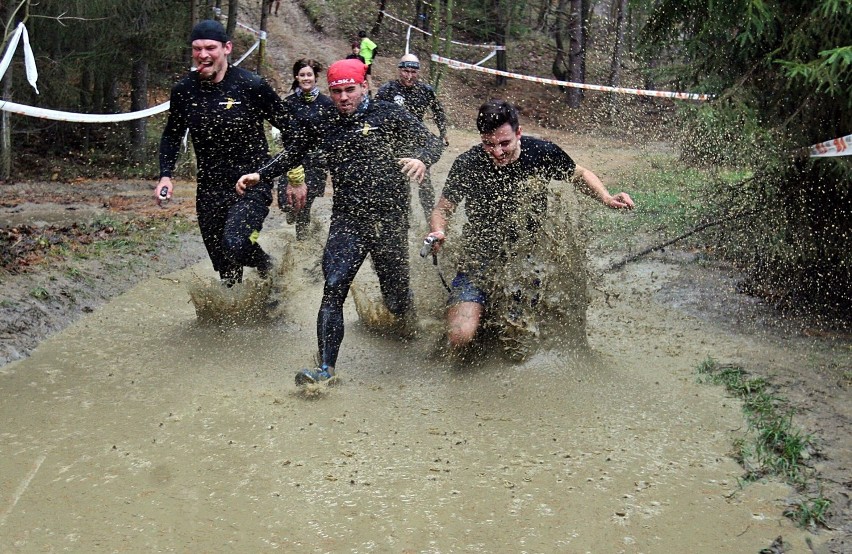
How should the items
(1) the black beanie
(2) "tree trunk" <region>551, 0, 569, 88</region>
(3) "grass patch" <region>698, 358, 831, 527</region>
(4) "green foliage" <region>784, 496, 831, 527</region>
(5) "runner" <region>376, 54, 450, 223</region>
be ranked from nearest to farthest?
(4) "green foliage" <region>784, 496, 831, 527</region>, (3) "grass patch" <region>698, 358, 831, 527</region>, (1) the black beanie, (5) "runner" <region>376, 54, 450, 223</region>, (2) "tree trunk" <region>551, 0, 569, 88</region>

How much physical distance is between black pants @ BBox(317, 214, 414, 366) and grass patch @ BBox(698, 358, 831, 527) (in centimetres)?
230

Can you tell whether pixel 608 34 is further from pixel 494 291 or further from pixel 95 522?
pixel 95 522

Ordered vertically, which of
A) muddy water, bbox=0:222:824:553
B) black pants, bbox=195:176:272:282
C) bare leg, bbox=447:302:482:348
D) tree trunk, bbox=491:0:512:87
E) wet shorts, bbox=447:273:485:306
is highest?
tree trunk, bbox=491:0:512:87

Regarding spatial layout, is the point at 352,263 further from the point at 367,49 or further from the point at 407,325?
the point at 367,49

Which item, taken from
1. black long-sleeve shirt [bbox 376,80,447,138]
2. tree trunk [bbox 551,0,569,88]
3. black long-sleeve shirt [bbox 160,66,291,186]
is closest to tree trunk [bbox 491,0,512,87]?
tree trunk [bbox 551,0,569,88]

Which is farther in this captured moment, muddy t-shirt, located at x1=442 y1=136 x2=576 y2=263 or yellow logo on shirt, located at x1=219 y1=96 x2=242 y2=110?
yellow logo on shirt, located at x1=219 y1=96 x2=242 y2=110

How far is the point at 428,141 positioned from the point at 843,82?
307 centimetres

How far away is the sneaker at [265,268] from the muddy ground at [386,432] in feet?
1.29

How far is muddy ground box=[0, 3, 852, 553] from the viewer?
4113mm

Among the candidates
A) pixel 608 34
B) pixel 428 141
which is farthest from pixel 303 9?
pixel 428 141

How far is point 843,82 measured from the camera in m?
6.75

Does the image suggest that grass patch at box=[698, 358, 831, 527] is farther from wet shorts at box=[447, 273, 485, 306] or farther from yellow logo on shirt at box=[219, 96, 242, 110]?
yellow logo on shirt at box=[219, 96, 242, 110]

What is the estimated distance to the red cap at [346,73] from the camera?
6094mm

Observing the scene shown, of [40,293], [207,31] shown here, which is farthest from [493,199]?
[40,293]
